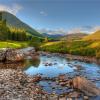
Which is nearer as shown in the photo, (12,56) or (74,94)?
(74,94)

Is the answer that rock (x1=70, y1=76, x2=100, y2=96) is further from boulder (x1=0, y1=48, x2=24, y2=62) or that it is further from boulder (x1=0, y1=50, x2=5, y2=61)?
boulder (x1=0, y1=48, x2=24, y2=62)

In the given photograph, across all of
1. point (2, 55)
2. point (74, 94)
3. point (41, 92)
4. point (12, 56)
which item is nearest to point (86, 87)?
point (74, 94)

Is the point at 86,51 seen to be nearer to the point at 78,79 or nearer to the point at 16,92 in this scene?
the point at 78,79

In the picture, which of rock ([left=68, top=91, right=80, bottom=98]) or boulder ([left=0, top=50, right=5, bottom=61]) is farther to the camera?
boulder ([left=0, top=50, right=5, bottom=61])

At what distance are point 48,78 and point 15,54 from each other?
99.5 feet

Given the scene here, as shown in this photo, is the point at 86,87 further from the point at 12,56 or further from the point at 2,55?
the point at 12,56

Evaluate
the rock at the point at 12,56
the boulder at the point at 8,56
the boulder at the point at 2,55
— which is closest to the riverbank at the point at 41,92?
the boulder at the point at 2,55

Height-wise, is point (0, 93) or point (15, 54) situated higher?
point (15, 54)

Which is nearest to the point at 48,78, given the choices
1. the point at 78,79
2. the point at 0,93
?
the point at 78,79

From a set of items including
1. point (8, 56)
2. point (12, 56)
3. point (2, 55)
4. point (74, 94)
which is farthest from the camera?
point (12, 56)

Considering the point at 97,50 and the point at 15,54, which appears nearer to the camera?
the point at 15,54

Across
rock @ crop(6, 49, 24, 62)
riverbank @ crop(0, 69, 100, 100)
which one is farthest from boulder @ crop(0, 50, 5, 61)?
riverbank @ crop(0, 69, 100, 100)

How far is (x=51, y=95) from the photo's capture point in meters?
40.2

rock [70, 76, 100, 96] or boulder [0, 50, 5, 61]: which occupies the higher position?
boulder [0, 50, 5, 61]
